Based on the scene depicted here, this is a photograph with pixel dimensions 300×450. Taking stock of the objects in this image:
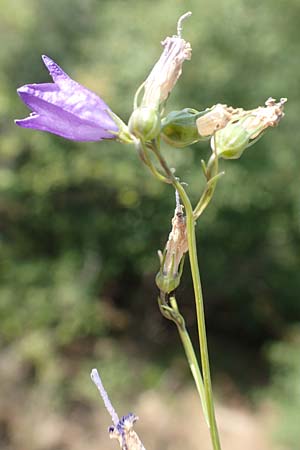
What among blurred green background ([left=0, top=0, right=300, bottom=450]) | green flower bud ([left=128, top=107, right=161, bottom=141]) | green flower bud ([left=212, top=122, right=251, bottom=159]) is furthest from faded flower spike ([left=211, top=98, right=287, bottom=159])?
blurred green background ([left=0, top=0, right=300, bottom=450])

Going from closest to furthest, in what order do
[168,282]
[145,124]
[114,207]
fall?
[145,124], [168,282], [114,207]

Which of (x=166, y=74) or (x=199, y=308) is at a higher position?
(x=166, y=74)

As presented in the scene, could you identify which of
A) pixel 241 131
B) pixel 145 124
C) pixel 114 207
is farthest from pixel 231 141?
pixel 114 207

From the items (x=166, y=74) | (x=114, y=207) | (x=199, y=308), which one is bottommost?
(x=199, y=308)

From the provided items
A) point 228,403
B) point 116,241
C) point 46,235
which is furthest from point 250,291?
point 46,235

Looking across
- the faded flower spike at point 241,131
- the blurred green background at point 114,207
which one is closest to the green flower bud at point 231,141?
the faded flower spike at point 241,131

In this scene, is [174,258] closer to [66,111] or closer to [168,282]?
[168,282]

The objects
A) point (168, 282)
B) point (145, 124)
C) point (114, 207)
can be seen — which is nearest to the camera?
point (145, 124)

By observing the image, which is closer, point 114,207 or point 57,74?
point 57,74
